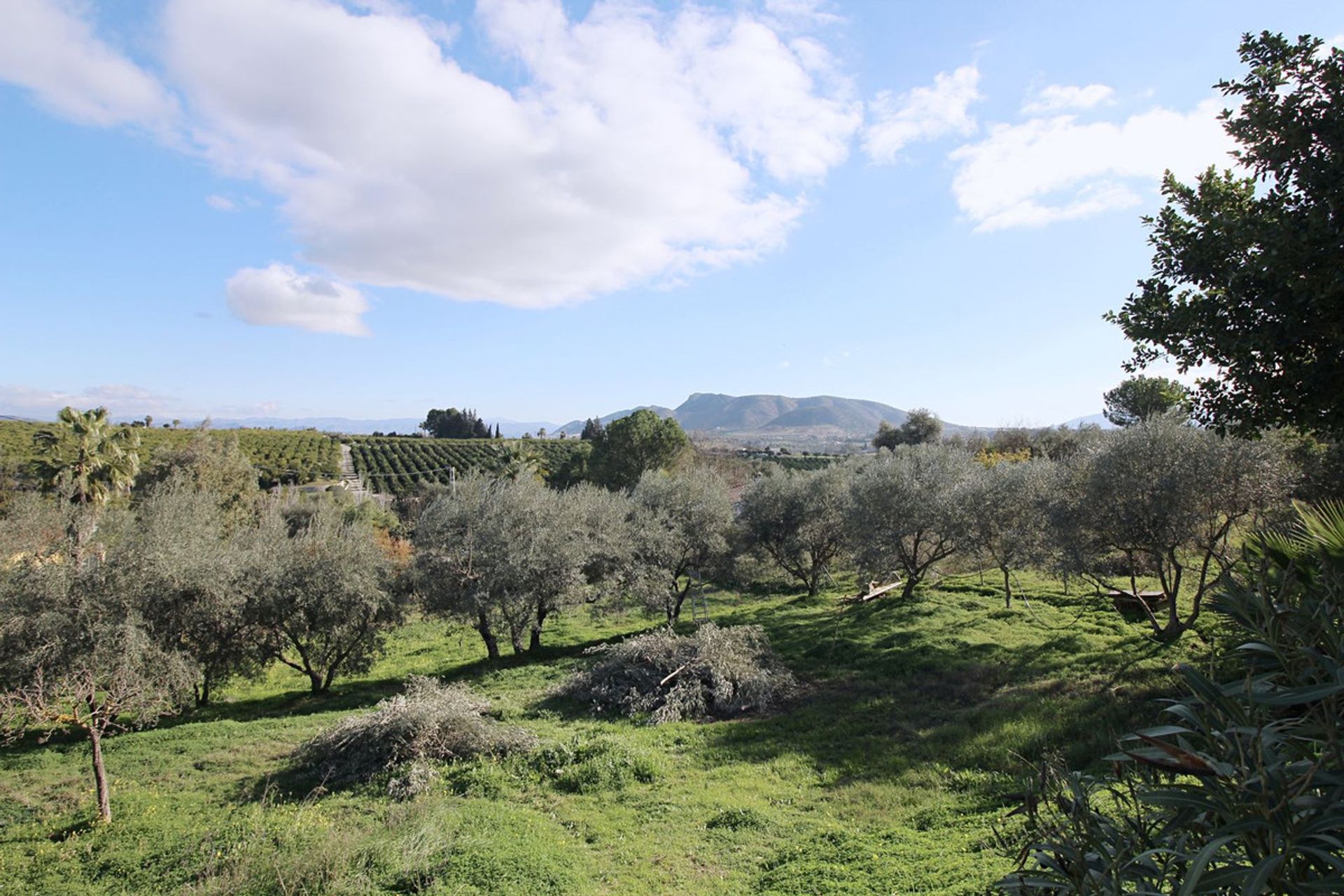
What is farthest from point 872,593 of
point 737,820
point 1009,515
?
point 737,820

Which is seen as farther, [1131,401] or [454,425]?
[454,425]

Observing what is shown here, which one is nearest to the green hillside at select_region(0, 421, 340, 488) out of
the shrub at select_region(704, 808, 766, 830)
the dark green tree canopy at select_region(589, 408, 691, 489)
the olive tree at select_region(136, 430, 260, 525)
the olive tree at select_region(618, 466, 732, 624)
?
the olive tree at select_region(136, 430, 260, 525)

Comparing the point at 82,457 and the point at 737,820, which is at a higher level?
the point at 82,457

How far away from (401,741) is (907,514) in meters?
18.6

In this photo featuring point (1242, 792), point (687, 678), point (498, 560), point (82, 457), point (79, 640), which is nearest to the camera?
point (1242, 792)

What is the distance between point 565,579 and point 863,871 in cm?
1517

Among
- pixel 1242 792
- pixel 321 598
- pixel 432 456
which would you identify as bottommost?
pixel 321 598

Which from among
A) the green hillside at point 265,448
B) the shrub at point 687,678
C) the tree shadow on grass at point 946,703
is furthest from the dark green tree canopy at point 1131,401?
the green hillside at point 265,448

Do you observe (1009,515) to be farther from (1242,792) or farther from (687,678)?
(1242,792)

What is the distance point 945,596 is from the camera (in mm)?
25703

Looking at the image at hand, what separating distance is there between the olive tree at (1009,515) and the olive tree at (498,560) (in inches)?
566

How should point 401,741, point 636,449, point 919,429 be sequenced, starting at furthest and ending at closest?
point 919,429 < point 636,449 < point 401,741

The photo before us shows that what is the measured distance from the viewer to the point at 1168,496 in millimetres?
15086

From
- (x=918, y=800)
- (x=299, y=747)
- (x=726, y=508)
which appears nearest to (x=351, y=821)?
(x=299, y=747)
